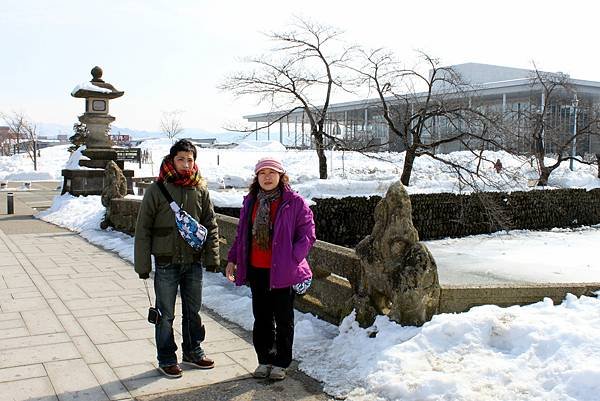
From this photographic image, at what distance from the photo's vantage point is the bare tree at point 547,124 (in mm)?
20578

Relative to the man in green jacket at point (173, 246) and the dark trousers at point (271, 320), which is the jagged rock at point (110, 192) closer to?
the man in green jacket at point (173, 246)

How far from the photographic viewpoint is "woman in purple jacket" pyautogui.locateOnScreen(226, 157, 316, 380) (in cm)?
418

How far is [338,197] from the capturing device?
14.2m

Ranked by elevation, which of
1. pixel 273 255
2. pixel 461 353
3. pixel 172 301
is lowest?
pixel 461 353

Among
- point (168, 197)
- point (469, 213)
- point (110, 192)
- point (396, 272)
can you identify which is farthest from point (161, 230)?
A: point (469, 213)

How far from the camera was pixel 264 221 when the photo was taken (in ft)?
13.8

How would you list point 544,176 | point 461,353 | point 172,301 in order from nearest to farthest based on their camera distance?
point 461,353, point 172,301, point 544,176

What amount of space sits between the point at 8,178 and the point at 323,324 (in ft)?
122

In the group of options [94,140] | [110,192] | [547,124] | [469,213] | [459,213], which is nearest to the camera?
[110,192]

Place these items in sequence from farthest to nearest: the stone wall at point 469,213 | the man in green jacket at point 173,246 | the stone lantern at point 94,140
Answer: the stone lantern at point 94,140 → the stone wall at point 469,213 → the man in green jacket at point 173,246

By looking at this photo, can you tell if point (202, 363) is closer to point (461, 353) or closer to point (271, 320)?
point (271, 320)

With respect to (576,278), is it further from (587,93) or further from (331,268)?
(587,93)

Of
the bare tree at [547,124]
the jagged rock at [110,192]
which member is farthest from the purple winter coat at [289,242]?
the bare tree at [547,124]

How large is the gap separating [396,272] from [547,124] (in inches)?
842
